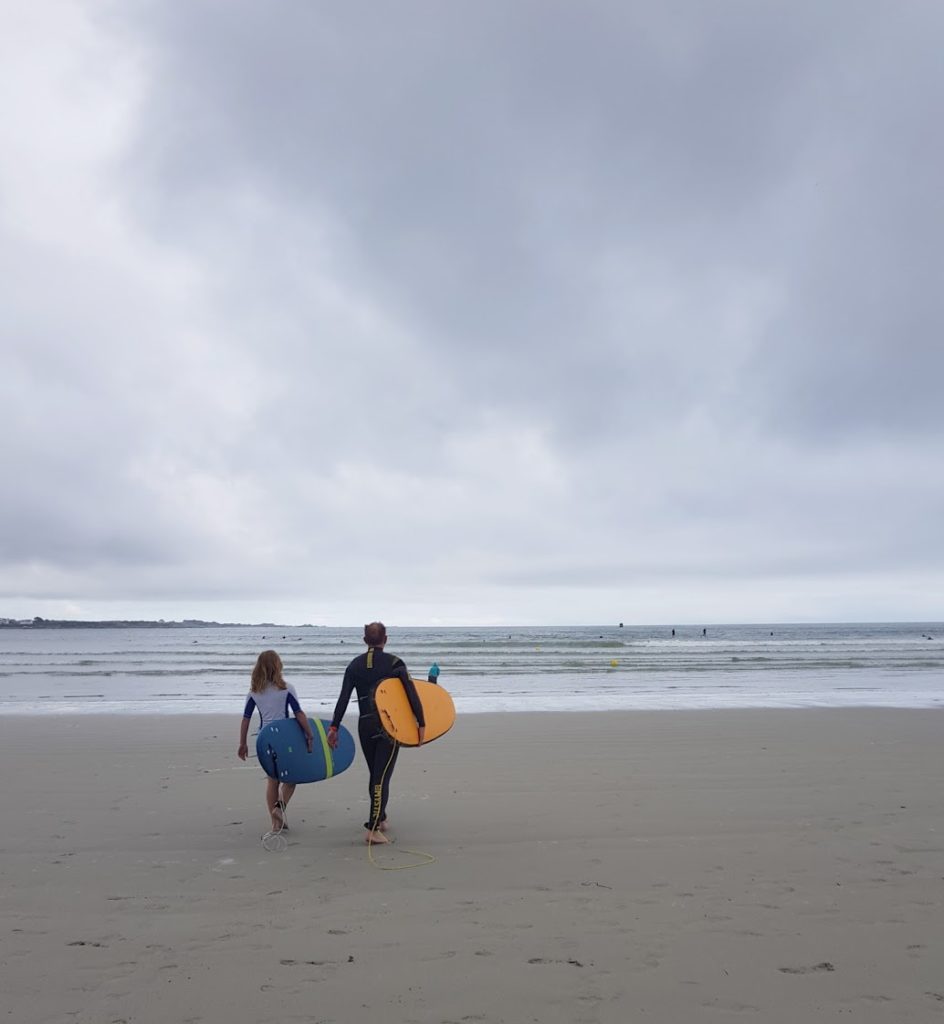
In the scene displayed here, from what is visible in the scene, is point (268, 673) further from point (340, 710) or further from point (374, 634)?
point (374, 634)

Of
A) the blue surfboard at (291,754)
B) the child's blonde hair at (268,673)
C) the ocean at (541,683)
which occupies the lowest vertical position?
the ocean at (541,683)

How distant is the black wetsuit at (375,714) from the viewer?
6.02 meters

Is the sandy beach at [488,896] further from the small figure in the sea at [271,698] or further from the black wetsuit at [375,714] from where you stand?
the small figure in the sea at [271,698]

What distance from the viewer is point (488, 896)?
4.71m

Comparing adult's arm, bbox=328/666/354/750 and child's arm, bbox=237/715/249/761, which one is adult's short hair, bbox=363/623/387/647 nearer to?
adult's arm, bbox=328/666/354/750

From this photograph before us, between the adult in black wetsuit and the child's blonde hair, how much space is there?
62 centimetres

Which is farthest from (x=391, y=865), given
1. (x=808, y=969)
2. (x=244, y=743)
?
(x=808, y=969)

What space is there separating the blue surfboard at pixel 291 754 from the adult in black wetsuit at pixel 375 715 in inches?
10.1

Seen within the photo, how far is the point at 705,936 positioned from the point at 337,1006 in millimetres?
1935

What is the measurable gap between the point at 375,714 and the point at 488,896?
1737mm

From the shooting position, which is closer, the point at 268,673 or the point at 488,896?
the point at 488,896

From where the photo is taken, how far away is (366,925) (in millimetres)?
4262

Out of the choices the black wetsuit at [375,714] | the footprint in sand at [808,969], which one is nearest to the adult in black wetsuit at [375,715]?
the black wetsuit at [375,714]

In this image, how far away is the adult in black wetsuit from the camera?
6.02 meters
